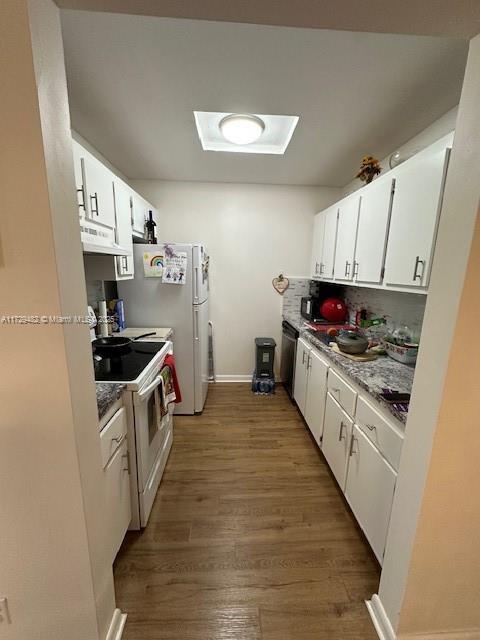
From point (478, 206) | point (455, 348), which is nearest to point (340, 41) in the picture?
point (478, 206)

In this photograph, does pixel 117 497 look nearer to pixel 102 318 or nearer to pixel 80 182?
pixel 102 318

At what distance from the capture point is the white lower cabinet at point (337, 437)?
1.64 m

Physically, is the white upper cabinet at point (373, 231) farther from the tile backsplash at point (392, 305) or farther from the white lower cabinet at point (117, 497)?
the white lower cabinet at point (117, 497)

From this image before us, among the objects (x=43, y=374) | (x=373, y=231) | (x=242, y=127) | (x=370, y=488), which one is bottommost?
(x=370, y=488)

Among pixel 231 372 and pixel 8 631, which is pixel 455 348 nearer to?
pixel 8 631

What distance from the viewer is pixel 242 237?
3268 millimetres

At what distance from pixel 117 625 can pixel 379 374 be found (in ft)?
5.53

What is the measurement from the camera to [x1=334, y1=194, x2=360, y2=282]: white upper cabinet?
84.7 inches

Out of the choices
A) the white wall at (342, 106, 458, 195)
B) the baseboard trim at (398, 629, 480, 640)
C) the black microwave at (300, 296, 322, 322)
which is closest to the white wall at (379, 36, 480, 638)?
the baseboard trim at (398, 629, 480, 640)

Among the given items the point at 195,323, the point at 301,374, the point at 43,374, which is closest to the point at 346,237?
the point at 301,374

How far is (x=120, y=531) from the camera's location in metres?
1.30

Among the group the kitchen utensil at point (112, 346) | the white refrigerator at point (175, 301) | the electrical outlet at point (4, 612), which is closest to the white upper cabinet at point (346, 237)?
the white refrigerator at point (175, 301)

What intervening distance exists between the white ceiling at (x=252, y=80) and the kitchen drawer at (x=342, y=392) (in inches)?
66.6

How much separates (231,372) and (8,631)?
2.74m
